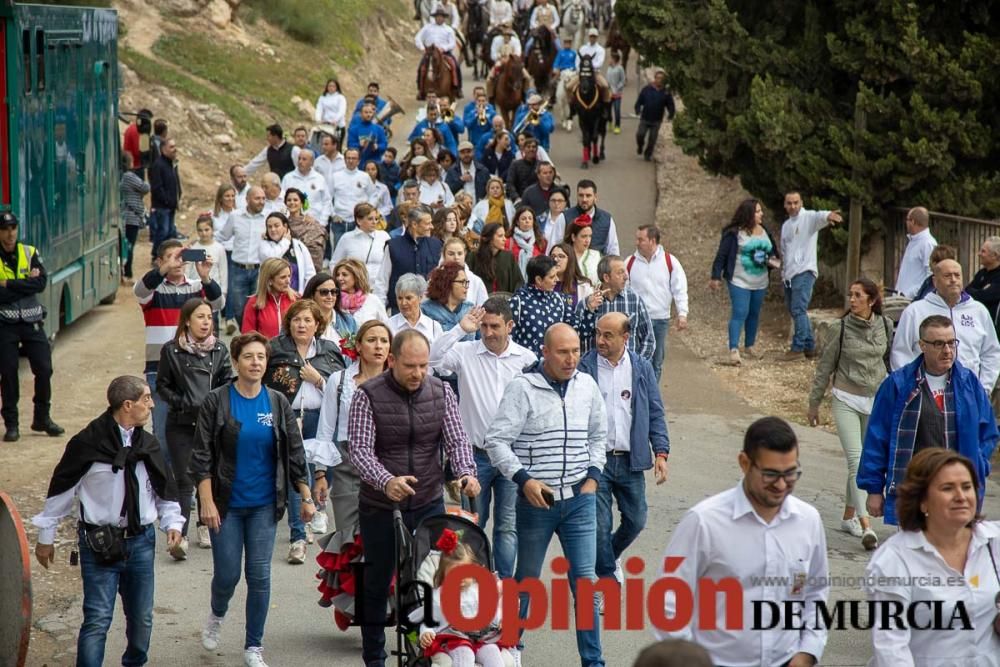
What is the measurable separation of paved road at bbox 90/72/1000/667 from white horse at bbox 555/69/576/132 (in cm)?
1266

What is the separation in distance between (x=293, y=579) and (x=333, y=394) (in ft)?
4.85

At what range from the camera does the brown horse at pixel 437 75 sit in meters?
30.1

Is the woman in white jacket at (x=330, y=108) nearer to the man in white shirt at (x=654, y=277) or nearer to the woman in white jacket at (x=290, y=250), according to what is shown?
the woman in white jacket at (x=290, y=250)

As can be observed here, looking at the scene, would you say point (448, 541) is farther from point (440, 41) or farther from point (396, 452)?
point (440, 41)

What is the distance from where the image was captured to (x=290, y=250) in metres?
14.1

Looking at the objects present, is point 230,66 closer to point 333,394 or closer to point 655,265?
point 655,265

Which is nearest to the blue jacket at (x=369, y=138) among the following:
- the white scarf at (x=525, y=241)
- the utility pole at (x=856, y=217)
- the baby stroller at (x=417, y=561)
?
the white scarf at (x=525, y=241)

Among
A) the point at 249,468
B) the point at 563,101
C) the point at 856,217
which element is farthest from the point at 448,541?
the point at 563,101

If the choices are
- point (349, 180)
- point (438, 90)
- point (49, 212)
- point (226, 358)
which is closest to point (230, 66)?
point (438, 90)

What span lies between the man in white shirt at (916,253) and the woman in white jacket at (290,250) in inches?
221

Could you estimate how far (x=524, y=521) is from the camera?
7.84 meters

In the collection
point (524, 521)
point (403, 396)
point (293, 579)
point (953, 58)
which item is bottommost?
point (293, 579)

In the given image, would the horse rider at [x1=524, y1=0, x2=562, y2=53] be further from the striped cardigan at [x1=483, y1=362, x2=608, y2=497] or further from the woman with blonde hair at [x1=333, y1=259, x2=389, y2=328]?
the striped cardigan at [x1=483, y1=362, x2=608, y2=497]

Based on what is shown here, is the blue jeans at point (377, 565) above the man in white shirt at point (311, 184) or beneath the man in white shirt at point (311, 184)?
beneath
